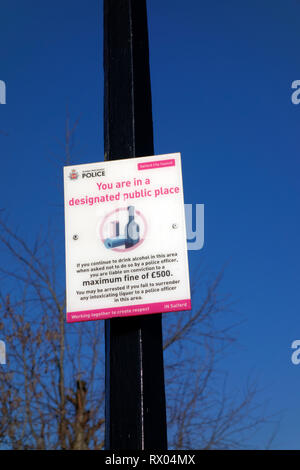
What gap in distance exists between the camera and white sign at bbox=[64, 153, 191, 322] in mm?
1808

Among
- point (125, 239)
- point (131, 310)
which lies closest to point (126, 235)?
point (125, 239)

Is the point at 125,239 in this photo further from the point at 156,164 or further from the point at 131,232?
the point at 156,164

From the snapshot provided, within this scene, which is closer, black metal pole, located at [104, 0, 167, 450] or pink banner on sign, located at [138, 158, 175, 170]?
black metal pole, located at [104, 0, 167, 450]

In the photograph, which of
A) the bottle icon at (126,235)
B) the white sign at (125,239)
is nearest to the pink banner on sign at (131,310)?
the white sign at (125,239)

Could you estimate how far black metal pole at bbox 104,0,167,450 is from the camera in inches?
70.0

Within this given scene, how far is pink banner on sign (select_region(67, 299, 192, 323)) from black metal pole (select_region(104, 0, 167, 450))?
0.06 m

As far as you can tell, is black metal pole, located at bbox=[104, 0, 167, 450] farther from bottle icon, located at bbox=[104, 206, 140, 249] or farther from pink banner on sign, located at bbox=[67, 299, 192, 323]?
bottle icon, located at bbox=[104, 206, 140, 249]

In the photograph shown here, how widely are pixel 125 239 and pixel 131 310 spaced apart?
0.22 meters

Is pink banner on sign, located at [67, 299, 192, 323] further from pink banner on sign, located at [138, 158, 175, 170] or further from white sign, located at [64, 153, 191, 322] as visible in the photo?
pink banner on sign, located at [138, 158, 175, 170]

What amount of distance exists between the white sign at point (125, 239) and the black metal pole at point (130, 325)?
0.09 metres

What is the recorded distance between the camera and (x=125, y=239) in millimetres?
1898

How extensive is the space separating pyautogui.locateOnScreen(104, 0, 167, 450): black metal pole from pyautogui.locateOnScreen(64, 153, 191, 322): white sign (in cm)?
9

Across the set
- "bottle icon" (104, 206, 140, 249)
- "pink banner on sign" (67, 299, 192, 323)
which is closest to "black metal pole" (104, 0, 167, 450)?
"pink banner on sign" (67, 299, 192, 323)

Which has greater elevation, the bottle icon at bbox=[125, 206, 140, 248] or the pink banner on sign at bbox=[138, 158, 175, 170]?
the pink banner on sign at bbox=[138, 158, 175, 170]
